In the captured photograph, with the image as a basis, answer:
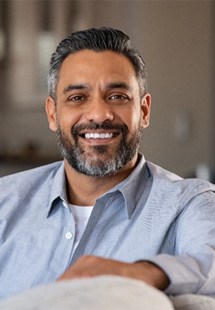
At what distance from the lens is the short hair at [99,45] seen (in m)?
1.77

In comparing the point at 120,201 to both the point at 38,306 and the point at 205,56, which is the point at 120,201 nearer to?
the point at 38,306

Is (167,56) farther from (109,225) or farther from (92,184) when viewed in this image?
(109,225)

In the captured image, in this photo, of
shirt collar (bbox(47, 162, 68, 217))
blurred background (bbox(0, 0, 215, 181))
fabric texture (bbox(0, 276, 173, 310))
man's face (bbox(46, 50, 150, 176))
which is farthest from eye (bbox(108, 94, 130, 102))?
blurred background (bbox(0, 0, 215, 181))

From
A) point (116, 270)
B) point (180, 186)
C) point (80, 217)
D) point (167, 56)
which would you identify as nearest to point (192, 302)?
point (116, 270)

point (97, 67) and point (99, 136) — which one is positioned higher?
point (97, 67)

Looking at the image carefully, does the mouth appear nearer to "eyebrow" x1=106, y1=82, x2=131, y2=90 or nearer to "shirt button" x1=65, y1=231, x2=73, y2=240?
"eyebrow" x1=106, y1=82, x2=131, y2=90

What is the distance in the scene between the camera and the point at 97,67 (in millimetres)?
1730

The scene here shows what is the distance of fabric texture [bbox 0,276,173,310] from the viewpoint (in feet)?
3.04

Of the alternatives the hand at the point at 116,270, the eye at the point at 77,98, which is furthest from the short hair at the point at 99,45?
the hand at the point at 116,270

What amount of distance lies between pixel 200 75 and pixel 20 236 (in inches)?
144

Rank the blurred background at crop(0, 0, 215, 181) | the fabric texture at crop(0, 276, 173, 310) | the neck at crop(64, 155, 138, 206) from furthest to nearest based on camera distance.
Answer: the blurred background at crop(0, 0, 215, 181)
the neck at crop(64, 155, 138, 206)
the fabric texture at crop(0, 276, 173, 310)

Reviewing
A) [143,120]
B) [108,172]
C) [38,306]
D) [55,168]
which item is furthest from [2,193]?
[38,306]

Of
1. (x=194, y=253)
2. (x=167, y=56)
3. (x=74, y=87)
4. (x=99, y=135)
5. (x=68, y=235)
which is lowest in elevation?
(x=167, y=56)

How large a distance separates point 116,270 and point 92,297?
0.20 m
